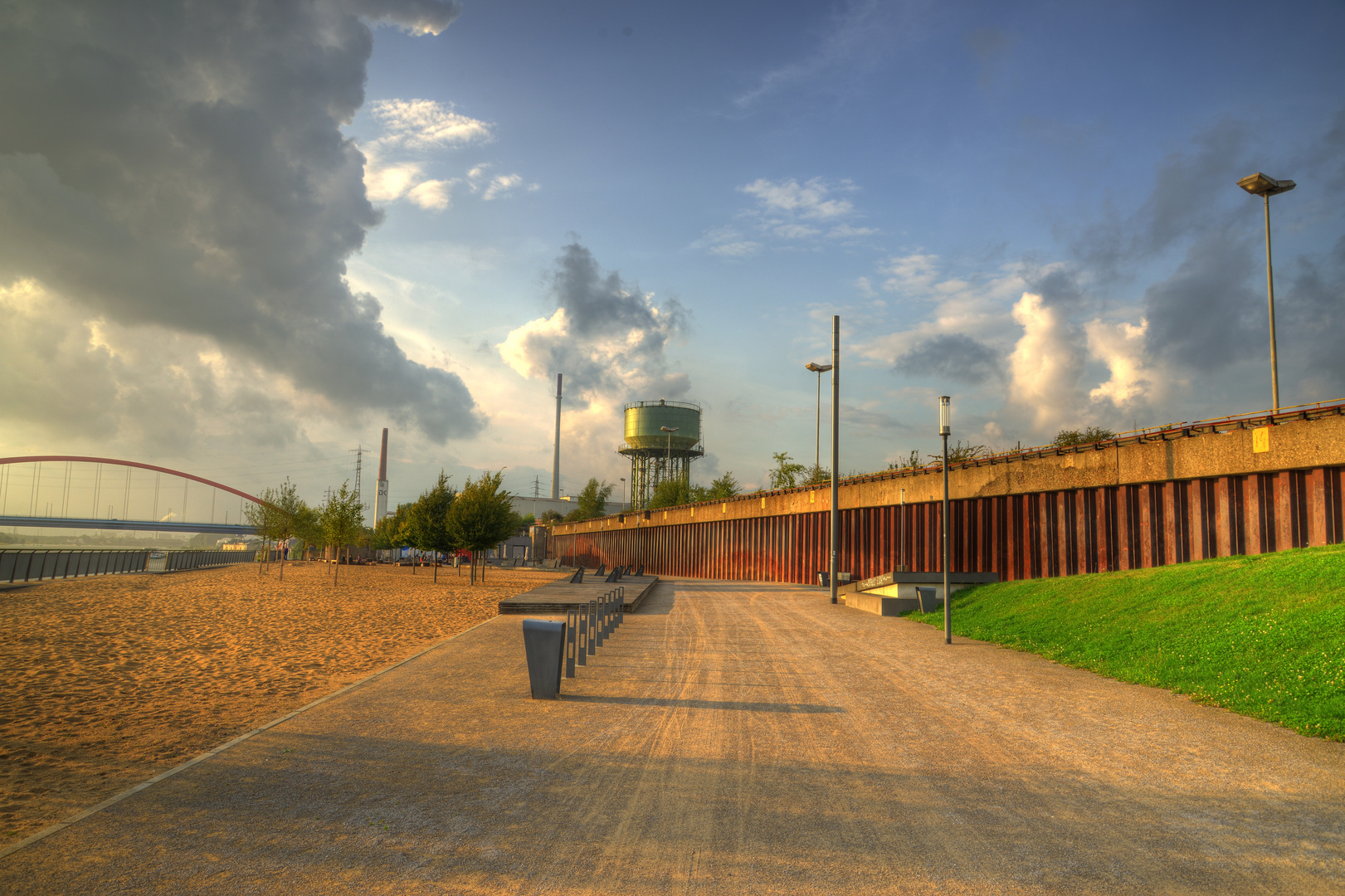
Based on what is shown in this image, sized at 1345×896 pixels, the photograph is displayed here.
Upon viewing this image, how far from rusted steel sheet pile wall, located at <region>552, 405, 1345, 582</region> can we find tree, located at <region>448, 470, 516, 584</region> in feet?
54.2

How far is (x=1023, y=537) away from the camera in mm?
23844

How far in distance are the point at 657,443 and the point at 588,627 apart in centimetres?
7150

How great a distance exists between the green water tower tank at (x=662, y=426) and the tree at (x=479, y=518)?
43976mm

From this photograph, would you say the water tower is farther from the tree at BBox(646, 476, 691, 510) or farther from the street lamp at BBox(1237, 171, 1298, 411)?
the street lamp at BBox(1237, 171, 1298, 411)

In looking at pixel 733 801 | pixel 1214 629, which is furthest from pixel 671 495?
pixel 733 801

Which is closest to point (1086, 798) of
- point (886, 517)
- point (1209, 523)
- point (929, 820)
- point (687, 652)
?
point (929, 820)

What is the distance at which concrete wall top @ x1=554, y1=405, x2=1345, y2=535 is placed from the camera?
16.6m

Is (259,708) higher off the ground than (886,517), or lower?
lower

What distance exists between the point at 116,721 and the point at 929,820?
895cm

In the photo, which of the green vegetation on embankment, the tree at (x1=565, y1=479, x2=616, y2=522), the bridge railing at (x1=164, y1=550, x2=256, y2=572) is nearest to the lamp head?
the green vegetation on embankment

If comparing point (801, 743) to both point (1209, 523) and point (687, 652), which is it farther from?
point (1209, 523)

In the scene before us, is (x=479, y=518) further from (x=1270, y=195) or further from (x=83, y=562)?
(x=1270, y=195)

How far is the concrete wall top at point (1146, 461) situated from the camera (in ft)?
54.4

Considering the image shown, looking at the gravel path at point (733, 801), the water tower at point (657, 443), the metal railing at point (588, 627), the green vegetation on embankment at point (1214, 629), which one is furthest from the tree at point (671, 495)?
the gravel path at point (733, 801)
